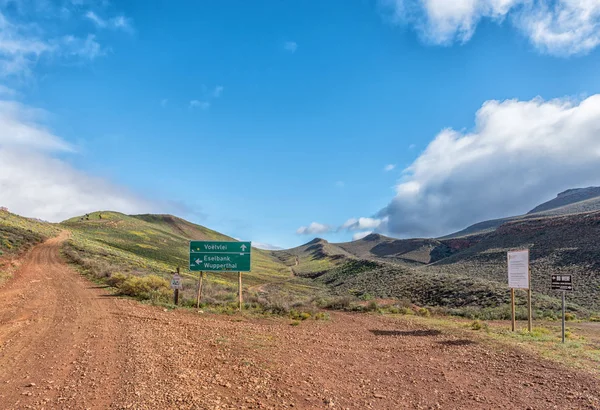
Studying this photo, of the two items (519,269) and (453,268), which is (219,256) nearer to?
(519,269)

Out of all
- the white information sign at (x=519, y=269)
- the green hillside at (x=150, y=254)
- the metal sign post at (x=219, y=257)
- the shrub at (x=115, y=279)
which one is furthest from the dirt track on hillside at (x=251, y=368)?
the green hillside at (x=150, y=254)

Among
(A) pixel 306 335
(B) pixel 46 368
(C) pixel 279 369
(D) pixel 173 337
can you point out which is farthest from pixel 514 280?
(B) pixel 46 368

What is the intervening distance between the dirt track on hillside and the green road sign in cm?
401

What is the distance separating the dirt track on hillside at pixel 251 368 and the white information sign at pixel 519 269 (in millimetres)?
3702

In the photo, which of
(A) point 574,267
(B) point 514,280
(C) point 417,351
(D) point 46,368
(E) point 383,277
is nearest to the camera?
(D) point 46,368

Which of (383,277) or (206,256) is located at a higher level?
(206,256)

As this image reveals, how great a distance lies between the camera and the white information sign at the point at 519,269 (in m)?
13.6

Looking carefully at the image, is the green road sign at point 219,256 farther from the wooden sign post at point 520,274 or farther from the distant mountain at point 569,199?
the distant mountain at point 569,199

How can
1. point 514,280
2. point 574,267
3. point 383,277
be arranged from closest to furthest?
1. point 514,280
2. point 574,267
3. point 383,277

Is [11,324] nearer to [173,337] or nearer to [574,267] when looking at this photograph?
[173,337]

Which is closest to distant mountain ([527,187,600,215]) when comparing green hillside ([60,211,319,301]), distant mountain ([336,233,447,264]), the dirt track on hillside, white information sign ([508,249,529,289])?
distant mountain ([336,233,447,264])

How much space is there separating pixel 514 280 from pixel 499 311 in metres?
7.04

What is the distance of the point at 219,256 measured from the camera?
1777 cm

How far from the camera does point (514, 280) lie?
1402cm
